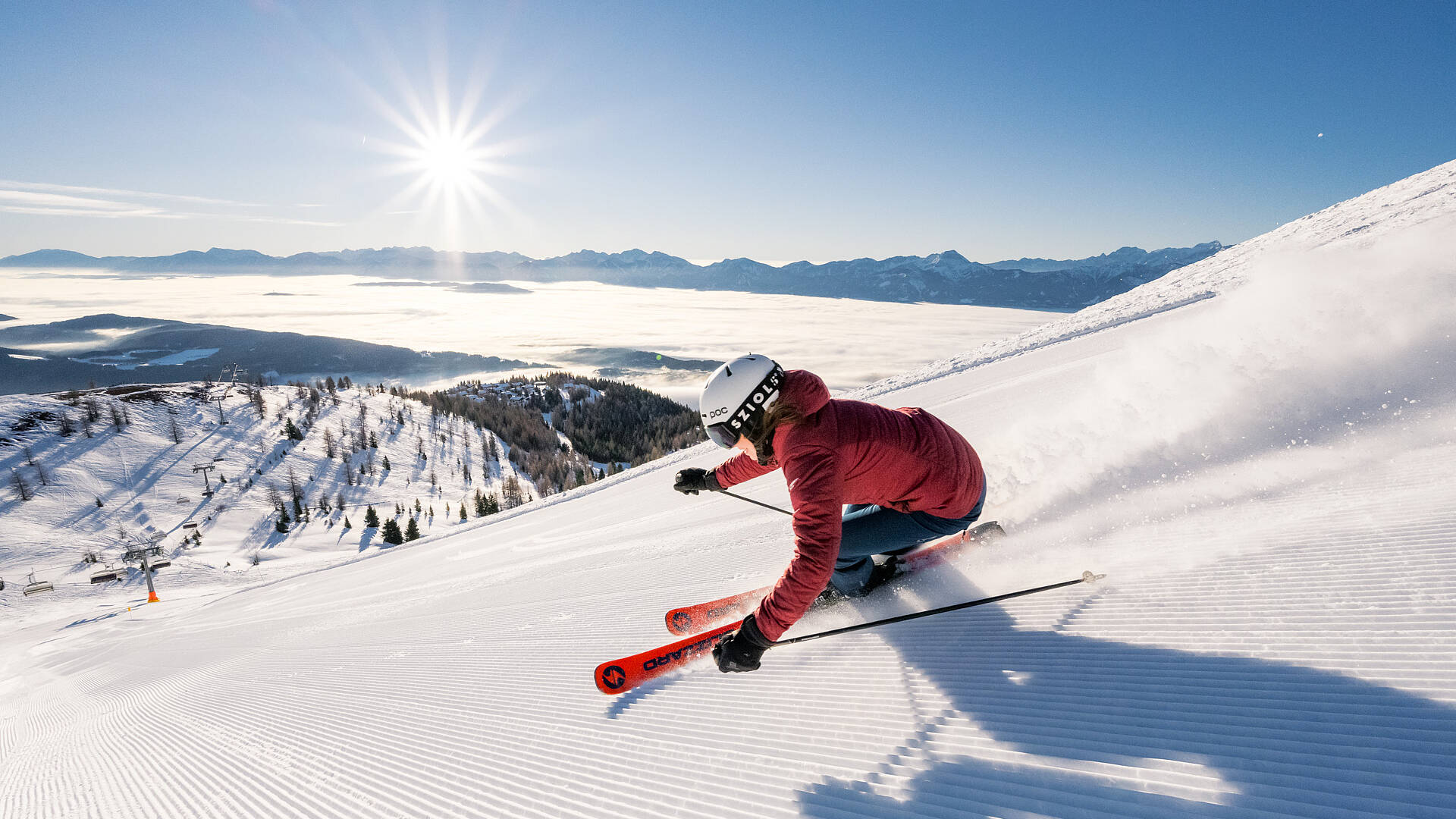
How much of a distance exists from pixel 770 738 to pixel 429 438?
11272cm

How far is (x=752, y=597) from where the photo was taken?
13.6 feet

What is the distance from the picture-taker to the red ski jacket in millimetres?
2766

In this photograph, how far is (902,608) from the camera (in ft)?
11.8

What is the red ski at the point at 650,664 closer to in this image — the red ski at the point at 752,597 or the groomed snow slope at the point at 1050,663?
the groomed snow slope at the point at 1050,663

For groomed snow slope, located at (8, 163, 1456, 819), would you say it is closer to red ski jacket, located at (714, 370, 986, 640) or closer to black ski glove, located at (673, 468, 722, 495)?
red ski jacket, located at (714, 370, 986, 640)

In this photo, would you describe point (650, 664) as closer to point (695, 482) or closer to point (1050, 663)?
point (695, 482)

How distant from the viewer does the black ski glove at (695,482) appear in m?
4.82

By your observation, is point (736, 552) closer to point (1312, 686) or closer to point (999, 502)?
point (999, 502)

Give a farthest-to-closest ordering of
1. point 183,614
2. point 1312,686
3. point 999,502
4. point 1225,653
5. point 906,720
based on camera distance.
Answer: point 183,614 → point 999,502 → point 906,720 → point 1225,653 → point 1312,686

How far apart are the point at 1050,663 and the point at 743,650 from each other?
142 centimetres

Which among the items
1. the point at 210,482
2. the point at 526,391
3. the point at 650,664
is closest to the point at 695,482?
the point at 650,664

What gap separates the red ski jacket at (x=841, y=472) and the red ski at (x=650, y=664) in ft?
2.70

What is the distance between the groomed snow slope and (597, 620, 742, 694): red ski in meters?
0.12

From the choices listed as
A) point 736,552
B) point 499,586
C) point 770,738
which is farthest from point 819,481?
point 499,586
